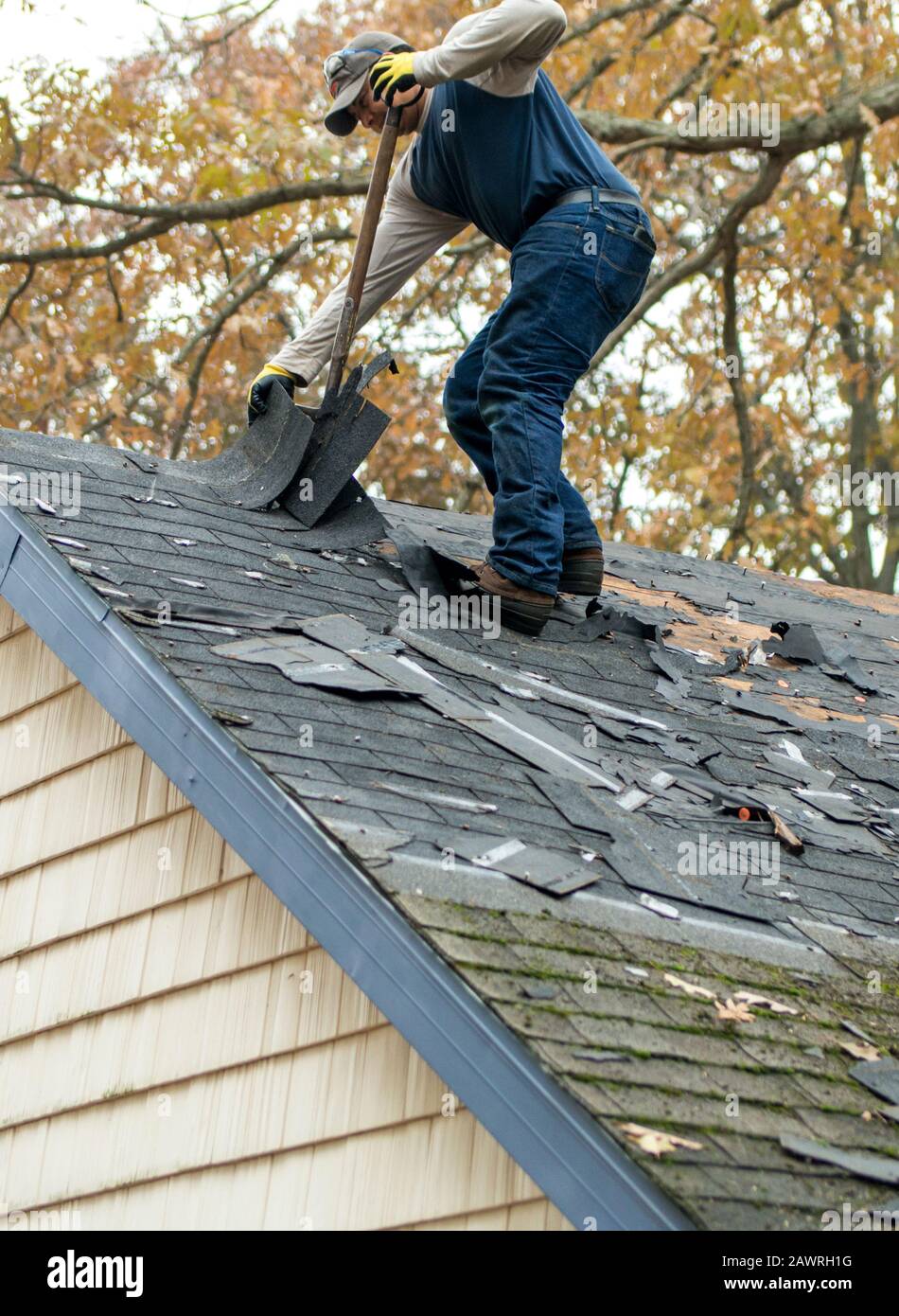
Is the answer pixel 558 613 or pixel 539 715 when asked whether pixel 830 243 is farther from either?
pixel 539 715

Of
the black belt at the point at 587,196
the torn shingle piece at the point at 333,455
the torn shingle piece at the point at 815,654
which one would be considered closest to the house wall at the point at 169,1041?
the torn shingle piece at the point at 333,455

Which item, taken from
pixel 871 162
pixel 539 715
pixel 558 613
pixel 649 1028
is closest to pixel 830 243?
pixel 871 162

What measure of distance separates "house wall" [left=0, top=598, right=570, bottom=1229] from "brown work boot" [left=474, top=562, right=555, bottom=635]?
1.42 metres

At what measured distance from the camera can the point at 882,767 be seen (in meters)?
4.86

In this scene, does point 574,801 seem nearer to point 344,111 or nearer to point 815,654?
point 344,111

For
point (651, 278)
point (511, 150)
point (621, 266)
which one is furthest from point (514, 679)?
point (651, 278)

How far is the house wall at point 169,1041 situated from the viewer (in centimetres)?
291

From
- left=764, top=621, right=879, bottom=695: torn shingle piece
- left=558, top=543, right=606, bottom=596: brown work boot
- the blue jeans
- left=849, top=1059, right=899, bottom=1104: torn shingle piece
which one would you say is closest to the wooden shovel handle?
the blue jeans

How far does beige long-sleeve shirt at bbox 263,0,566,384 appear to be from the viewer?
13.5 ft

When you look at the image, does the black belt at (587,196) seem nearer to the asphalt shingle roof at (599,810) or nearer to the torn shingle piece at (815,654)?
the asphalt shingle roof at (599,810)

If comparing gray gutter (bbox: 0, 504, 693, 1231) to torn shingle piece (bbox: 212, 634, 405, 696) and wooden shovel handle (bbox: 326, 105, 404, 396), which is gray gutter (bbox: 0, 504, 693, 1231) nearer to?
torn shingle piece (bbox: 212, 634, 405, 696)

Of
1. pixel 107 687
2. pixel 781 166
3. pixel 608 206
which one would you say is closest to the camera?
pixel 107 687

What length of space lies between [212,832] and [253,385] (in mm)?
2325

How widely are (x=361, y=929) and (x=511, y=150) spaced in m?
2.96
